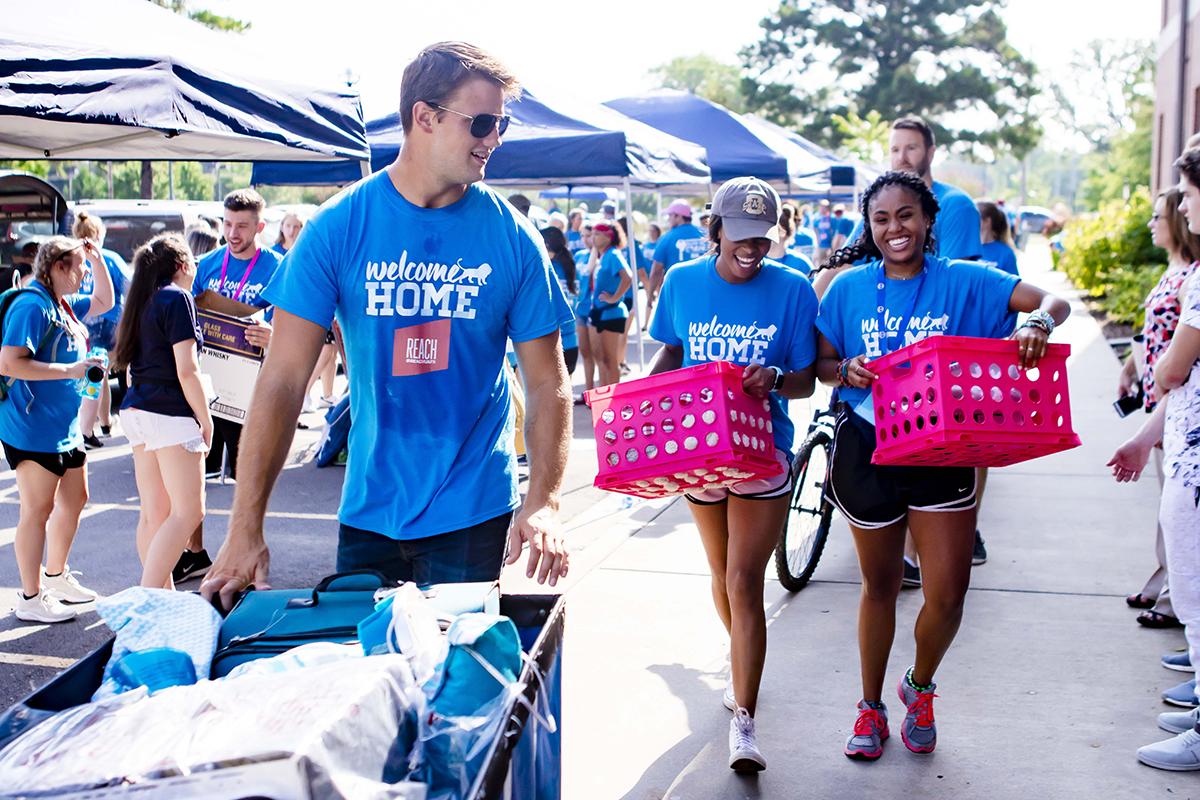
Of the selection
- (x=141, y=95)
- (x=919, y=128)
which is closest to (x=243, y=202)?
(x=141, y=95)

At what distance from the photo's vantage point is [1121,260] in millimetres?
21297

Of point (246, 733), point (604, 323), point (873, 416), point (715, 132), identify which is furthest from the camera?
point (715, 132)

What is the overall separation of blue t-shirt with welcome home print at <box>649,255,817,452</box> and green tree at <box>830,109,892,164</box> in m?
44.0

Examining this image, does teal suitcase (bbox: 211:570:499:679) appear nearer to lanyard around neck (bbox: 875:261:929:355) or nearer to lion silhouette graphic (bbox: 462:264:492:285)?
lion silhouette graphic (bbox: 462:264:492:285)

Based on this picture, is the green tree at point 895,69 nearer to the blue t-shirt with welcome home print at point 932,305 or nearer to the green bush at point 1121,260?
the green bush at point 1121,260

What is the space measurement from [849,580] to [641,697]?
77.0 inches

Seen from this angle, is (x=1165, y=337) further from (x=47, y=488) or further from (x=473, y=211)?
(x=47, y=488)

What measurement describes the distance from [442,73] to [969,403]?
1.80m

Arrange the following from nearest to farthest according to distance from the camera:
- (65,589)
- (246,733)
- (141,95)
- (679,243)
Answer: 1. (246,733)
2. (141,95)
3. (65,589)
4. (679,243)

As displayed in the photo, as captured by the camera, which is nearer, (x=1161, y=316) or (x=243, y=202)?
(x=1161, y=316)

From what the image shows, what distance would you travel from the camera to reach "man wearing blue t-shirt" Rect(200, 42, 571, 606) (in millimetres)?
2639

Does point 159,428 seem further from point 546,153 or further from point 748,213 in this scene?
point 546,153

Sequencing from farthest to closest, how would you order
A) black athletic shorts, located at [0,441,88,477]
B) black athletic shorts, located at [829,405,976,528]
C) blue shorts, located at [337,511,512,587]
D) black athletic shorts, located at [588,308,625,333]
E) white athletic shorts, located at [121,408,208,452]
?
black athletic shorts, located at [588,308,625,333], black athletic shorts, located at [0,441,88,477], white athletic shorts, located at [121,408,208,452], black athletic shorts, located at [829,405,976,528], blue shorts, located at [337,511,512,587]

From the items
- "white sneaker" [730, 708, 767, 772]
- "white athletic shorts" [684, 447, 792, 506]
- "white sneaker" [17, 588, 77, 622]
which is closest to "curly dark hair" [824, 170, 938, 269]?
"white athletic shorts" [684, 447, 792, 506]
